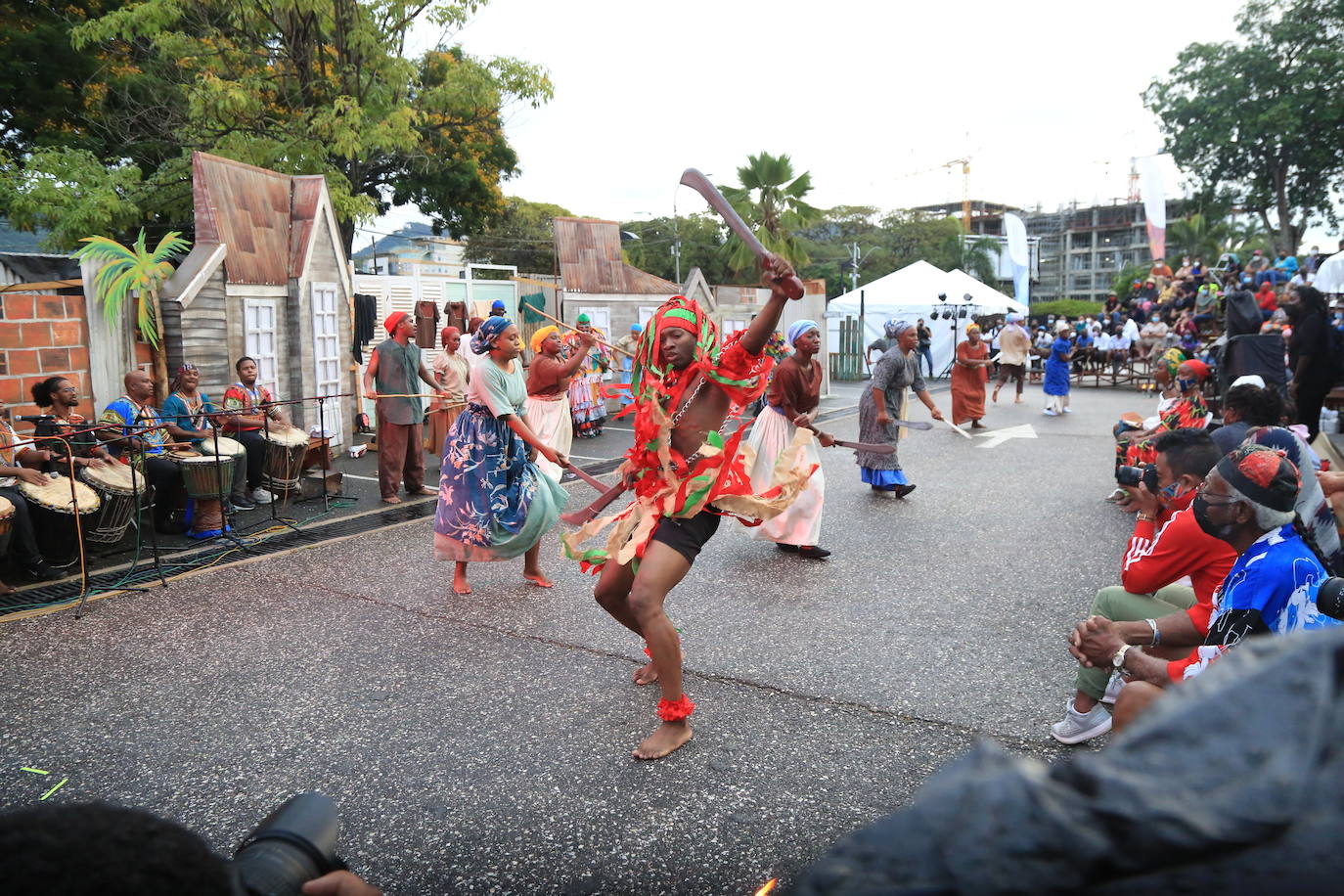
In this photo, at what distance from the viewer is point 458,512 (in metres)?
5.75

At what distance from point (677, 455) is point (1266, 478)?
212cm

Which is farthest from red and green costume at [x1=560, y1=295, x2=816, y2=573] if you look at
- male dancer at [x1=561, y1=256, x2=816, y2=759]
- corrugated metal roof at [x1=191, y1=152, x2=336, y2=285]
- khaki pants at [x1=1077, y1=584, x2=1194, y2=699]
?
corrugated metal roof at [x1=191, y1=152, x2=336, y2=285]

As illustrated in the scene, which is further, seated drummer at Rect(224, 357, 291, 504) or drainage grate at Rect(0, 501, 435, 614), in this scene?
seated drummer at Rect(224, 357, 291, 504)

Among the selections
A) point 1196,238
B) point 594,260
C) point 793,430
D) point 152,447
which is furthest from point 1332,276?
point 1196,238

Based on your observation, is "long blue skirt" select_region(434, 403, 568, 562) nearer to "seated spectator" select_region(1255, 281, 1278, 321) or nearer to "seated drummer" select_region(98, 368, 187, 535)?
A: "seated drummer" select_region(98, 368, 187, 535)

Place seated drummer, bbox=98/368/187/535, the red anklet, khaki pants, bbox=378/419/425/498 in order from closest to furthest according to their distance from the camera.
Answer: the red anklet
seated drummer, bbox=98/368/187/535
khaki pants, bbox=378/419/425/498

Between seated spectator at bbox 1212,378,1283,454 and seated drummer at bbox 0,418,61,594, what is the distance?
24.1 ft

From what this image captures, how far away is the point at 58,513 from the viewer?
593 cm

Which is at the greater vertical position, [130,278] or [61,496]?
[130,278]

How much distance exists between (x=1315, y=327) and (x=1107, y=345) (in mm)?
15662

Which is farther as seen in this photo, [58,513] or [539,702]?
[58,513]

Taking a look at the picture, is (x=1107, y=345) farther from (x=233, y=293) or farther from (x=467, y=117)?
(x=233, y=293)

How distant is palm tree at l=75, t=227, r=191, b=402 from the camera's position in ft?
28.0

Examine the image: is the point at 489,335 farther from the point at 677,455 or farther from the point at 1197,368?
the point at 1197,368
